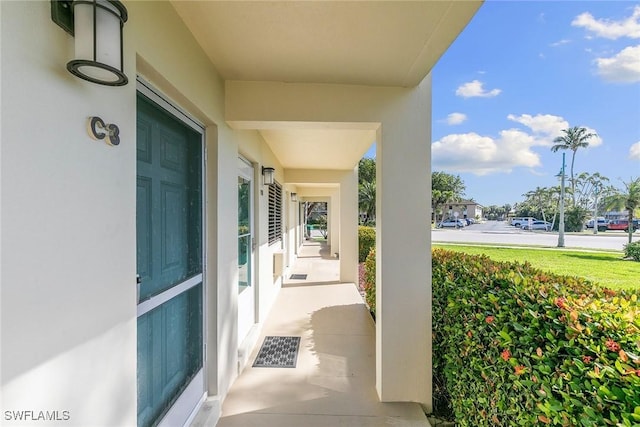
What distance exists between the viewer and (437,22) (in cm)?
178

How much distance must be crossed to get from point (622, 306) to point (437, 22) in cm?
194

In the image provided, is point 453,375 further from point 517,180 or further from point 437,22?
point 517,180

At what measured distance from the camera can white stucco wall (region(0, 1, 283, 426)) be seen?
2.65ft

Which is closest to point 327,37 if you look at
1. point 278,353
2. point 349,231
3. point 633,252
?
point 278,353

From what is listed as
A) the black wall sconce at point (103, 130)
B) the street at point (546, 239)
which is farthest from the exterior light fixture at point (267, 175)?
the street at point (546, 239)

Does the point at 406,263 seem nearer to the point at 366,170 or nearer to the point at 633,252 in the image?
the point at 633,252

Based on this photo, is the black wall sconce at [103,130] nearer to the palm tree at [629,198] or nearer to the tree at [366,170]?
the palm tree at [629,198]

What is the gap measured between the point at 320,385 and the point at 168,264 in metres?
2.02

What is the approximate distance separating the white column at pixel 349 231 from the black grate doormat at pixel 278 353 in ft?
11.3

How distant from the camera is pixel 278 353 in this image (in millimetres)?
3512

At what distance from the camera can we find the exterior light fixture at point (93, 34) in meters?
0.94

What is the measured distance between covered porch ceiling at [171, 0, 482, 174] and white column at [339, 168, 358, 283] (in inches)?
178

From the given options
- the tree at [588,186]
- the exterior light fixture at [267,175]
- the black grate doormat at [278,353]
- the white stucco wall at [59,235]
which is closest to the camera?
the white stucco wall at [59,235]

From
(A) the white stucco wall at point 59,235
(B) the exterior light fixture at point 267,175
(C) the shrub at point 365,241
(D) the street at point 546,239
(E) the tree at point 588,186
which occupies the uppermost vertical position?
(E) the tree at point 588,186
